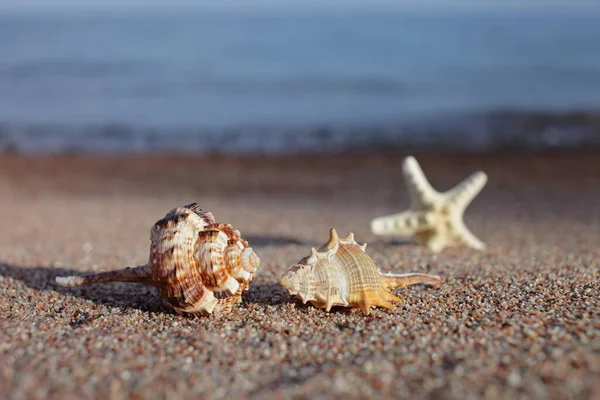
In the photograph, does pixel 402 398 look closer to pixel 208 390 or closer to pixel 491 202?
pixel 208 390

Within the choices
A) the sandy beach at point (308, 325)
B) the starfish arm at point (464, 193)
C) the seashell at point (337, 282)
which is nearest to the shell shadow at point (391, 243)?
the sandy beach at point (308, 325)

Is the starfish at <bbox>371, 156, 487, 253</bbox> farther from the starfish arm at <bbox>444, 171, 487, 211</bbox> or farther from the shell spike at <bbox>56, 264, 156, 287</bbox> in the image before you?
the shell spike at <bbox>56, 264, 156, 287</bbox>

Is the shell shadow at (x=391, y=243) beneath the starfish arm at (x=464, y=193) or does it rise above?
beneath

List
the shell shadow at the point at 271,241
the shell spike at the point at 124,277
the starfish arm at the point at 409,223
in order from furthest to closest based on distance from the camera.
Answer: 1. the shell shadow at the point at 271,241
2. the starfish arm at the point at 409,223
3. the shell spike at the point at 124,277

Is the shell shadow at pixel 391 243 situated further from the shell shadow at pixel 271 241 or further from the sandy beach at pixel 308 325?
the shell shadow at pixel 271 241

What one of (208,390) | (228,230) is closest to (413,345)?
(208,390)

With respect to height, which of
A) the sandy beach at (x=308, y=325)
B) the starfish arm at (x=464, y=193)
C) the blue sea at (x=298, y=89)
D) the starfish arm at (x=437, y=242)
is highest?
the blue sea at (x=298, y=89)

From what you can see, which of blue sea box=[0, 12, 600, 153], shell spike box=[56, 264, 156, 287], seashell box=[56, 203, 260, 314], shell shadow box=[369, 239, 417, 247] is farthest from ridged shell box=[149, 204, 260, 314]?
blue sea box=[0, 12, 600, 153]

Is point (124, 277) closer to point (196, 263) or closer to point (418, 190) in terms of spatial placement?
point (196, 263)
